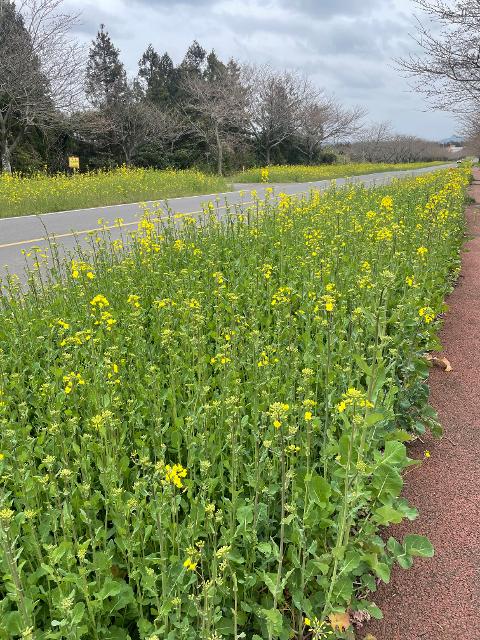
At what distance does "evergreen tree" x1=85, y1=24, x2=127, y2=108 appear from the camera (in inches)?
1318


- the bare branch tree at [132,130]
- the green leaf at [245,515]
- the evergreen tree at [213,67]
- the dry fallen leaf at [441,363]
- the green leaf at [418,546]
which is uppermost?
the evergreen tree at [213,67]

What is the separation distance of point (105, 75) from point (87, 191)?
27.8 m

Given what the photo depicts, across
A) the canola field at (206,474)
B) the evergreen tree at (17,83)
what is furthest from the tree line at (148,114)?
the canola field at (206,474)

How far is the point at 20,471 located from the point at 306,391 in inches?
48.2

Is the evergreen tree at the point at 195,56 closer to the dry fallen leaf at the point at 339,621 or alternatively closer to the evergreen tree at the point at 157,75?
the evergreen tree at the point at 157,75

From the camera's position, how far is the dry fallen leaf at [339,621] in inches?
72.7

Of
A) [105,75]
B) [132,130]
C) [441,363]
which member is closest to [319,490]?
[441,363]

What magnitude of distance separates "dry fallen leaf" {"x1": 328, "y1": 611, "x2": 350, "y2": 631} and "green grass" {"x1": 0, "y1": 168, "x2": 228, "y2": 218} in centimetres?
1392

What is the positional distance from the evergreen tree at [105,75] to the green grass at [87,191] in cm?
1331

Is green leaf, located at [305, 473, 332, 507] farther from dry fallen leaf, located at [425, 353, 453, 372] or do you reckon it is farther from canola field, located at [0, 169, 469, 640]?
dry fallen leaf, located at [425, 353, 453, 372]

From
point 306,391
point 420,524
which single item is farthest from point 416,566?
point 306,391

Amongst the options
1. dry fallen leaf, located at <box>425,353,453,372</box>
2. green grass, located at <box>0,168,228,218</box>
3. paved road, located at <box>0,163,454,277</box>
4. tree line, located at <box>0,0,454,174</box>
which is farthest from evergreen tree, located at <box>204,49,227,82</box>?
dry fallen leaf, located at <box>425,353,453,372</box>

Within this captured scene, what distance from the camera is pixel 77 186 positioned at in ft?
55.5

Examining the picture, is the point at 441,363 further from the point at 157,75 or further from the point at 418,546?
the point at 157,75
